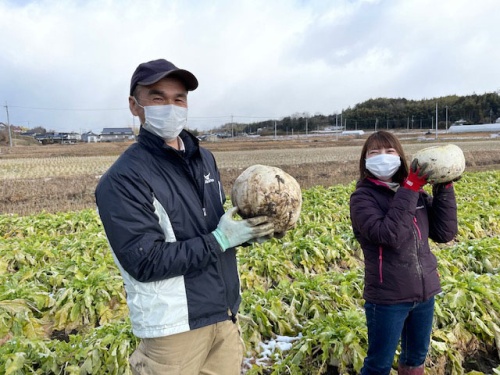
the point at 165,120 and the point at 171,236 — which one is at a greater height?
the point at 165,120

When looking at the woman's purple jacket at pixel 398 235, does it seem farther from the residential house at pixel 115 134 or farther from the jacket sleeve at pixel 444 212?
the residential house at pixel 115 134

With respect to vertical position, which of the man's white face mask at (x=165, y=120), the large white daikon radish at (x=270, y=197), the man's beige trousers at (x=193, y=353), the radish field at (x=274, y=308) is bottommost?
the radish field at (x=274, y=308)

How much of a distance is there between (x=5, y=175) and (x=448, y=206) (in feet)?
79.6

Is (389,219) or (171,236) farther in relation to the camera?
(389,219)

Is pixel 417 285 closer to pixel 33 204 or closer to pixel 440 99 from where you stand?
pixel 33 204

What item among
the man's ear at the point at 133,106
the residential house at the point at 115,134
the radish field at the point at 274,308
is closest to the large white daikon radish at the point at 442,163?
the radish field at the point at 274,308

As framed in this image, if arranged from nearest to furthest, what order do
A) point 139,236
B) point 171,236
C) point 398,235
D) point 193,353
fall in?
point 139,236, point 171,236, point 193,353, point 398,235

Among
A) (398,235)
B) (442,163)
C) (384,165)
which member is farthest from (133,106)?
(442,163)

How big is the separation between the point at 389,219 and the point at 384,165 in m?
0.44

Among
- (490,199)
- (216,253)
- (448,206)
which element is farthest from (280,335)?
(490,199)

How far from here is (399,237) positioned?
2516 mm

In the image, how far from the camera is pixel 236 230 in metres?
2.06

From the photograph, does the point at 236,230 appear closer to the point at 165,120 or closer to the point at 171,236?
the point at 171,236

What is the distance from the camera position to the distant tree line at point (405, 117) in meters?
100
